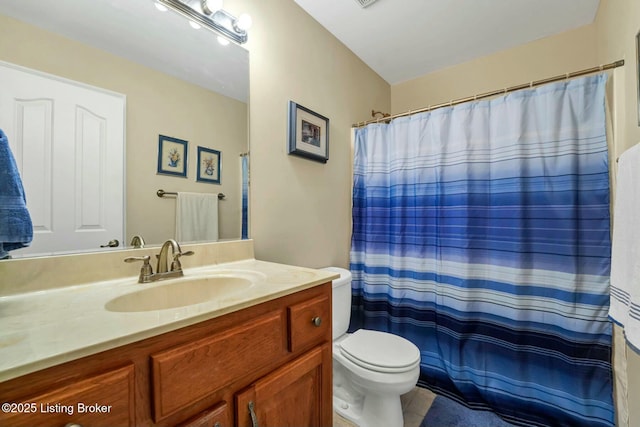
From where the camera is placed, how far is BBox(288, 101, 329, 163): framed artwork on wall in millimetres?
1510

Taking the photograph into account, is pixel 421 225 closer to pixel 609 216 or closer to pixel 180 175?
pixel 609 216

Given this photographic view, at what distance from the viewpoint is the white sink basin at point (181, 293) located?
810 millimetres

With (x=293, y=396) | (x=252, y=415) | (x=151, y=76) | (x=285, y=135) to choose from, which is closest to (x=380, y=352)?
(x=293, y=396)

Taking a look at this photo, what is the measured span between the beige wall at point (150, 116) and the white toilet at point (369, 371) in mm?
815

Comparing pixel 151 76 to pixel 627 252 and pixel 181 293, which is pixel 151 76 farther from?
pixel 627 252

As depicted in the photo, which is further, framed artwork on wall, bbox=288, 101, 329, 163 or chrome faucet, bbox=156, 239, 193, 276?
framed artwork on wall, bbox=288, 101, 329, 163

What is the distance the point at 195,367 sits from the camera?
1.92ft

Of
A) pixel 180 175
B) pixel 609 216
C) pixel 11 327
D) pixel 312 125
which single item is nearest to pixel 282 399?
pixel 11 327

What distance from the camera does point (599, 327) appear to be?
4.05 feet

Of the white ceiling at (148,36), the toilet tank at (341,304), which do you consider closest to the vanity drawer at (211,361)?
the toilet tank at (341,304)

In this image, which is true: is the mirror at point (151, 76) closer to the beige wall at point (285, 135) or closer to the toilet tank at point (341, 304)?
the beige wall at point (285, 135)

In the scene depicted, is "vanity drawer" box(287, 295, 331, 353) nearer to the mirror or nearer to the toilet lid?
the toilet lid

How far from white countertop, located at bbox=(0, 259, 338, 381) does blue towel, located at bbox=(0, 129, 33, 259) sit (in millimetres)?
168

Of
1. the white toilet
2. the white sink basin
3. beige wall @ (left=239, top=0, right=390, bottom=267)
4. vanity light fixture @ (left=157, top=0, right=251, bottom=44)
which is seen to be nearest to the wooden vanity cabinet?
the white sink basin
